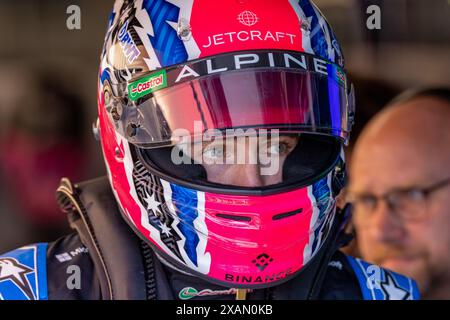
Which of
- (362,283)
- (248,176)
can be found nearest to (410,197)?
(362,283)

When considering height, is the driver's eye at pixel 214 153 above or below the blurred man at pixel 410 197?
above

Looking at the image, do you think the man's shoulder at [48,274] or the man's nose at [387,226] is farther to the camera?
the man's nose at [387,226]

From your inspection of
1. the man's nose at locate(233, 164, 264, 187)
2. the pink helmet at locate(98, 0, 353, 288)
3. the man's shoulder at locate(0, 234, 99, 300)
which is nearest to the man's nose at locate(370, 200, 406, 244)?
the pink helmet at locate(98, 0, 353, 288)

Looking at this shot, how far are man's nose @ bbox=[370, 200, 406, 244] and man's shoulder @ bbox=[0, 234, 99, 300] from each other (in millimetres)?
1184

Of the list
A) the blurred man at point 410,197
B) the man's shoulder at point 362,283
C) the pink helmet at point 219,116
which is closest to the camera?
the pink helmet at point 219,116

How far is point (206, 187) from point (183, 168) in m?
0.10

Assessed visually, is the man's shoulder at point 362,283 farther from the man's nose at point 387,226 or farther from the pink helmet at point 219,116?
the man's nose at point 387,226

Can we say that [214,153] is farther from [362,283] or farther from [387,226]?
[387,226]

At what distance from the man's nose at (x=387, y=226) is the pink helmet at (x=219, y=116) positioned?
898mm

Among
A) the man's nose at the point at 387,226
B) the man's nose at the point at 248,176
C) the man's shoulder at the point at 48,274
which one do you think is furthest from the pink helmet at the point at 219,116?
the man's nose at the point at 387,226

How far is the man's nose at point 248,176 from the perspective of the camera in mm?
1368

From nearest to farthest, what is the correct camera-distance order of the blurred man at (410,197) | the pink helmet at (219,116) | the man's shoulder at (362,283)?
the pink helmet at (219,116)
the man's shoulder at (362,283)
the blurred man at (410,197)
